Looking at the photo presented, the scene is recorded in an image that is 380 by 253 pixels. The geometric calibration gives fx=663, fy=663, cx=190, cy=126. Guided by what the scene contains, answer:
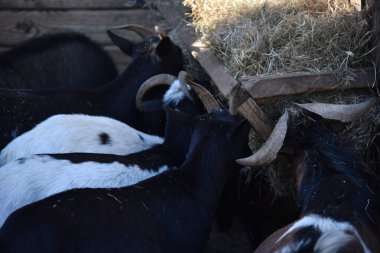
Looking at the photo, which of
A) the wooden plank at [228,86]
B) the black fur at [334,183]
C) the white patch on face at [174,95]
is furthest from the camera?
the white patch on face at [174,95]

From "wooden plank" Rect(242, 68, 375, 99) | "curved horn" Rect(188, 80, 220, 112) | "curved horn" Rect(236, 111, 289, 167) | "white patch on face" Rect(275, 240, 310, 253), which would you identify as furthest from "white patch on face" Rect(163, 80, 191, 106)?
"white patch on face" Rect(275, 240, 310, 253)

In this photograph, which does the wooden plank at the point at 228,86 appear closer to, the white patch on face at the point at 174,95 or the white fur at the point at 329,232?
the white patch on face at the point at 174,95

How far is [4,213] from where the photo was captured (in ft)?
13.9

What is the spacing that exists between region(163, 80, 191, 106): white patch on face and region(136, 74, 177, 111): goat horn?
0.10 m

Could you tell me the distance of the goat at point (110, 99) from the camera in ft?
18.2

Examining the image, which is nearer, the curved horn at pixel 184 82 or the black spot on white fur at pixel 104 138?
the black spot on white fur at pixel 104 138

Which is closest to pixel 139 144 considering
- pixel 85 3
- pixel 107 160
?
pixel 107 160

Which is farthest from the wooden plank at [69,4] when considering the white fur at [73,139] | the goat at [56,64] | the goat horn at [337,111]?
the goat horn at [337,111]

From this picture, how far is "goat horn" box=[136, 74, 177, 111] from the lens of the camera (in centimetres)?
572

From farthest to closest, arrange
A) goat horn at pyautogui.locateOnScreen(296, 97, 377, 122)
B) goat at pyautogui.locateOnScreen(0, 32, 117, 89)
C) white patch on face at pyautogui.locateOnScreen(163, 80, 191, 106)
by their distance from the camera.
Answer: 1. goat at pyautogui.locateOnScreen(0, 32, 117, 89)
2. white patch on face at pyautogui.locateOnScreen(163, 80, 191, 106)
3. goat horn at pyautogui.locateOnScreen(296, 97, 377, 122)

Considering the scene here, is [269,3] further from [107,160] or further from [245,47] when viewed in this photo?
[107,160]

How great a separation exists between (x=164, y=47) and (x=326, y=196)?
3033 millimetres

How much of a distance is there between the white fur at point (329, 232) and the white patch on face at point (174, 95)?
2254mm

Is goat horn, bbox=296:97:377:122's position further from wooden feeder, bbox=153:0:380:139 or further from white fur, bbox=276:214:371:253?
white fur, bbox=276:214:371:253
